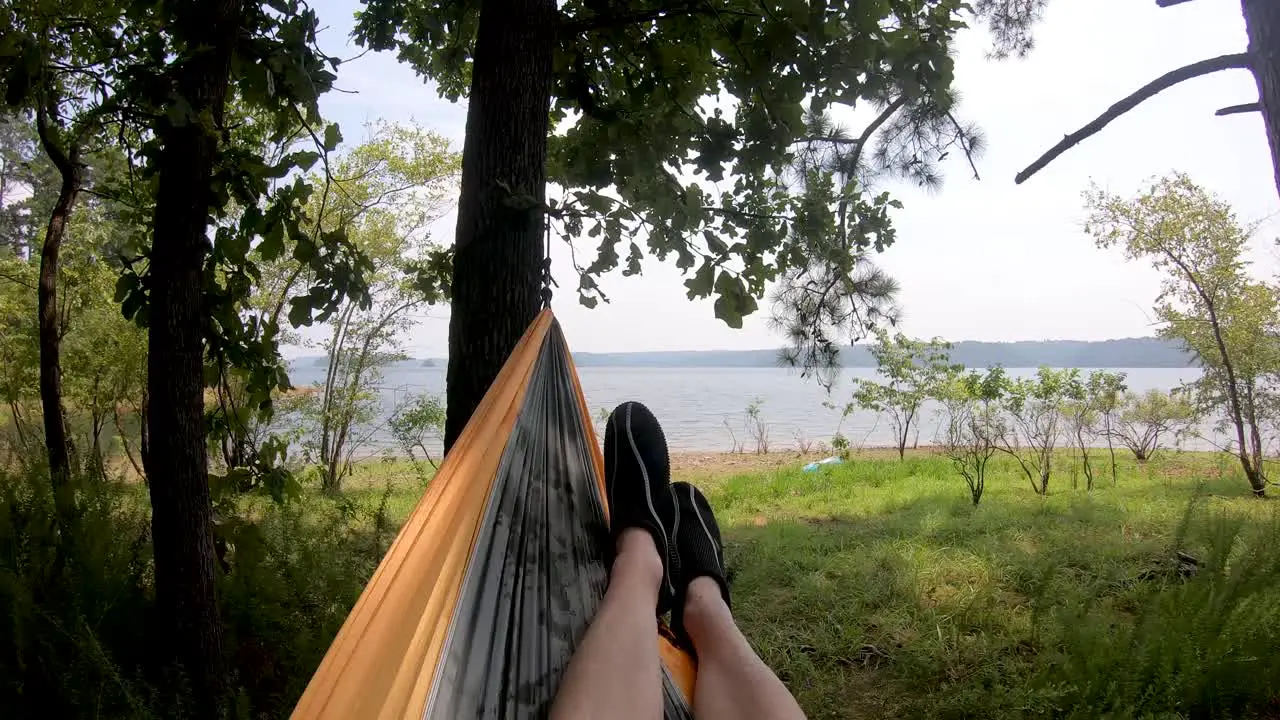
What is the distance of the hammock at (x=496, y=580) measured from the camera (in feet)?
2.09

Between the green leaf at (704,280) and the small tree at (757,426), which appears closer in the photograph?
the green leaf at (704,280)

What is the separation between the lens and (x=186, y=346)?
4.53ft

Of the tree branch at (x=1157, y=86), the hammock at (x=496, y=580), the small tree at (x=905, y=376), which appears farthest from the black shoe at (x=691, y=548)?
the small tree at (x=905, y=376)

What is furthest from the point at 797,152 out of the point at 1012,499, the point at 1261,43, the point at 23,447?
the point at 23,447

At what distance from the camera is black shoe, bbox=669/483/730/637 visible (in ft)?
4.20

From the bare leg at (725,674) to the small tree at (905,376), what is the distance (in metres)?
5.61

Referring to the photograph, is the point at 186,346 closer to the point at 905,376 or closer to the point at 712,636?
the point at 712,636

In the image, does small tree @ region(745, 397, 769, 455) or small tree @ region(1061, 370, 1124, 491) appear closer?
small tree @ region(1061, 370, 1124, 491)

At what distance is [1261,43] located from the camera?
1778mm

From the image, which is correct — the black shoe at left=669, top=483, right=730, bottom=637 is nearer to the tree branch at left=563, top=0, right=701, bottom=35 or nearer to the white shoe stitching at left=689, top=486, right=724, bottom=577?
the white shoe stitching at left=689, top=486, right=724, bottom=577

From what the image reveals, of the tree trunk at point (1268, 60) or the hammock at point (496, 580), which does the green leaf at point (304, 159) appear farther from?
the tree trunk at point (1268, 60)

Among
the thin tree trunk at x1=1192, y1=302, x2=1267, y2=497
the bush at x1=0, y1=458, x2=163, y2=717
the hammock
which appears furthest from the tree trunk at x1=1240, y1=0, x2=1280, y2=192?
the thin tree trunk at x1=1192, y1=302, x2=1267, y2=497

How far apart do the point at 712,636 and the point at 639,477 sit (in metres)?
0.36

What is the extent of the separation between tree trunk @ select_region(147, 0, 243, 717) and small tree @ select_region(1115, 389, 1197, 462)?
258 inches
